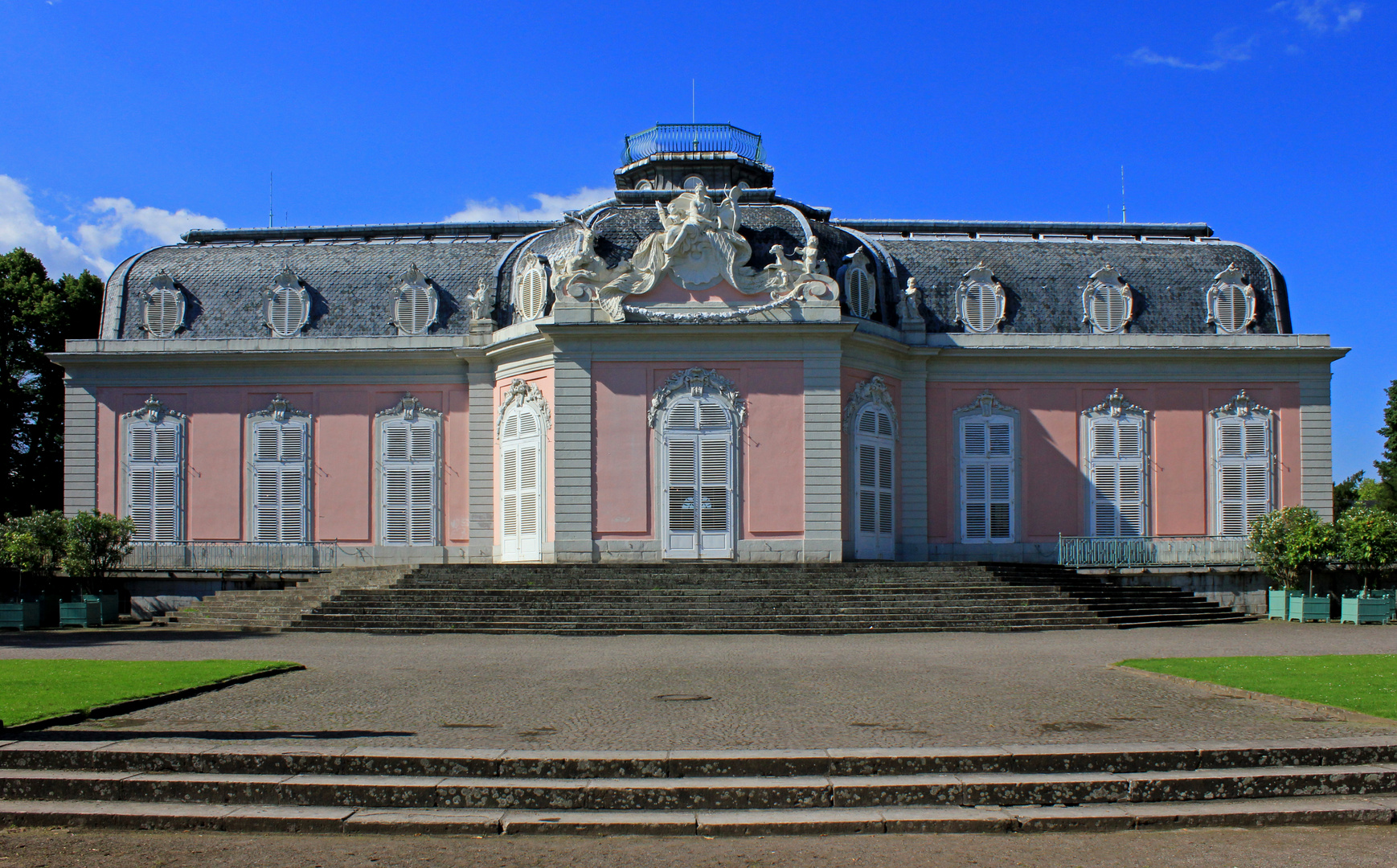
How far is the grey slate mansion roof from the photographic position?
31141 mm

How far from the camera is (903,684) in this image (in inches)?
517

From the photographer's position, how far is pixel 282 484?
30625 mm

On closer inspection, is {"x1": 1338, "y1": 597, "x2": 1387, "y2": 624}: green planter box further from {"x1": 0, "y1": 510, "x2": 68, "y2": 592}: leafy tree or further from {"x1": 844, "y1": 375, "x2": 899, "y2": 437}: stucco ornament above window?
{"x1": 0, "y1": 510, "x2": 68, "y2": 592}: leafy tree

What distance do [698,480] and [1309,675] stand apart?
51.7ft

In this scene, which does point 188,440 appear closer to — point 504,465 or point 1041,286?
point 504,465

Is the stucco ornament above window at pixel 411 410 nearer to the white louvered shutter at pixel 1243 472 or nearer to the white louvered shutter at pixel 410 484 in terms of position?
the white louvered shutter at pixel 410 484

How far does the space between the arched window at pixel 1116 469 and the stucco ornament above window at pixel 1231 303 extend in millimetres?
3525

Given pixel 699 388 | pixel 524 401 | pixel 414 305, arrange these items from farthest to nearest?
pixel 414 305
pixel 524 401
pixel 699 388

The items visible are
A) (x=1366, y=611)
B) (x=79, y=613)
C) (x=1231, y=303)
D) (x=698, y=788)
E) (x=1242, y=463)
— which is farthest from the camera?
(x=1231, y=303)

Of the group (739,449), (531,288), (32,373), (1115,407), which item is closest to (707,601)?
(739,449)

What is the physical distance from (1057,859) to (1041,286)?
26.4 m

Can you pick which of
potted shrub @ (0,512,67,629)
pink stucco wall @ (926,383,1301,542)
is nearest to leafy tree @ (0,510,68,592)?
potted shrub @ (0,512,67,629)

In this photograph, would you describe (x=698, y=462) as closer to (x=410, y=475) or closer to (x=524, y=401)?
(x=524, y=401)

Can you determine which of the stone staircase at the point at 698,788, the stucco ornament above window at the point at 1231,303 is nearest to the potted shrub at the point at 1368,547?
the stucco ornament above window at the point at 1231,303
